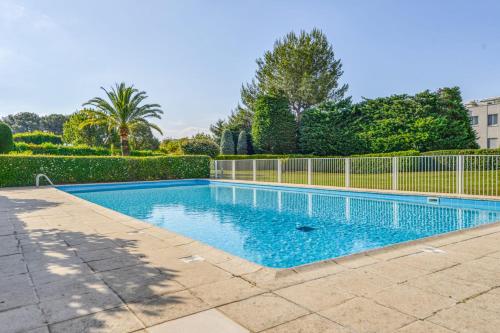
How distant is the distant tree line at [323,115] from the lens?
22328 mm

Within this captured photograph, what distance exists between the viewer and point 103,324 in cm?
236

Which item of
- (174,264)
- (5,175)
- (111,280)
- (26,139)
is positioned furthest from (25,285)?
(26,139)

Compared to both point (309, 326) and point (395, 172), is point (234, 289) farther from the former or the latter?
point (395, 172)

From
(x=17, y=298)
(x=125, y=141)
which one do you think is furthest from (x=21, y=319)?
(x=125, y=141)

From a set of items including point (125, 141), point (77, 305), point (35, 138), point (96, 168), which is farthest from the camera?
point (35, 138)

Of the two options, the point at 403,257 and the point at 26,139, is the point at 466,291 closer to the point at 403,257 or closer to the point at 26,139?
the point at 403,257

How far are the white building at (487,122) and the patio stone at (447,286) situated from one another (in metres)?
39.0

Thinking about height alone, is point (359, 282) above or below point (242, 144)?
below

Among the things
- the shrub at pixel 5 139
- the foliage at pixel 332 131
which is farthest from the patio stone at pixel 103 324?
the foliage at pixel 332 131

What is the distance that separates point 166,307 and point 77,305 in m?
0.74

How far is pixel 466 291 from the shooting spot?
2.91 metres

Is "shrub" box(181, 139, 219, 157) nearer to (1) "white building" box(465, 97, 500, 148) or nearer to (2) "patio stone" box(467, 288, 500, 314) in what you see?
(2) "patio stone" box(467, 288, 500, 314)

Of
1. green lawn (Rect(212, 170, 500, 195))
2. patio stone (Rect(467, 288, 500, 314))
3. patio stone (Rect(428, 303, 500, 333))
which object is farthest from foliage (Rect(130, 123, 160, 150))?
patio stone (Rect(428, 303, 500, 333))

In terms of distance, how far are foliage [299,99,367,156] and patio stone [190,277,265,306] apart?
78.1 feet
